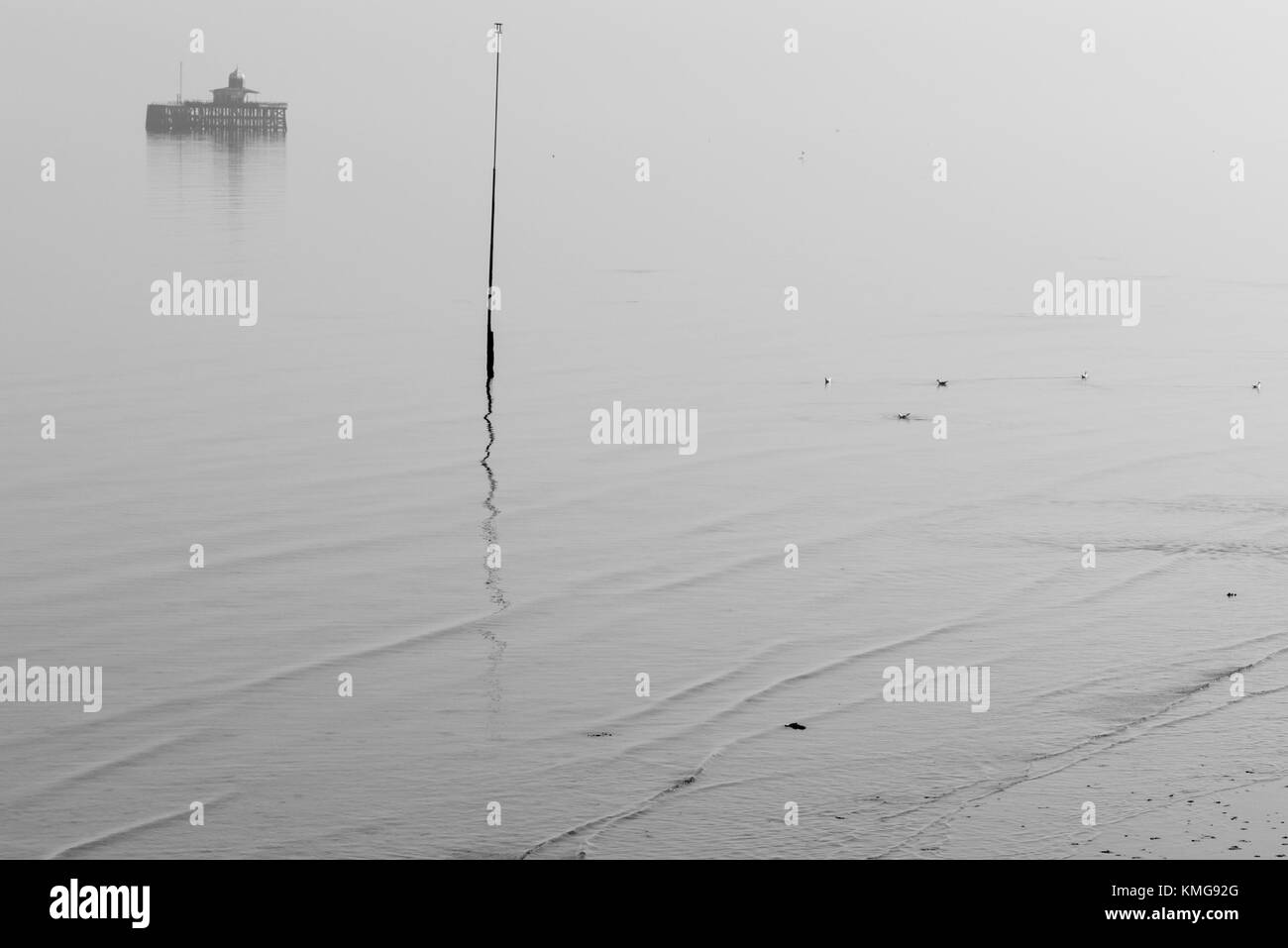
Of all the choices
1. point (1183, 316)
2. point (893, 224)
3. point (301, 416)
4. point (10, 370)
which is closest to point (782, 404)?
point (301, 416)

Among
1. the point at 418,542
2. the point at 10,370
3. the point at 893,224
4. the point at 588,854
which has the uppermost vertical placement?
the point at 893,224

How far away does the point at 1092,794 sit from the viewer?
69.3 feet

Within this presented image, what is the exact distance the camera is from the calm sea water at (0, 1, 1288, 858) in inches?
846

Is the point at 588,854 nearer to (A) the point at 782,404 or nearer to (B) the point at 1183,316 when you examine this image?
(A) the point at 782,404

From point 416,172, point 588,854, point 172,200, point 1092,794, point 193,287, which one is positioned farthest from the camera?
point 416,172

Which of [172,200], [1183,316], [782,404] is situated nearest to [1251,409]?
[782,404]

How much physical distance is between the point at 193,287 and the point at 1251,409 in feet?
154

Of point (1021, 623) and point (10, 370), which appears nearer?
point (1021, 623)

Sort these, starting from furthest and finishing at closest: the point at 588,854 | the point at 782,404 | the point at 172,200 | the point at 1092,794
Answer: the point at 172,200, the point at 782,404, the point at 1092,794, the point at 588,854

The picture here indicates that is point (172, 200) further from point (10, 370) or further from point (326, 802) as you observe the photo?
point (326, 802)

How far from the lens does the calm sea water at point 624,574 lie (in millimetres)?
21484

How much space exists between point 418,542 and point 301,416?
15983 millimetres

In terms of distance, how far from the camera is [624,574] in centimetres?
3350

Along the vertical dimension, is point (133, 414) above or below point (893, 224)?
below
